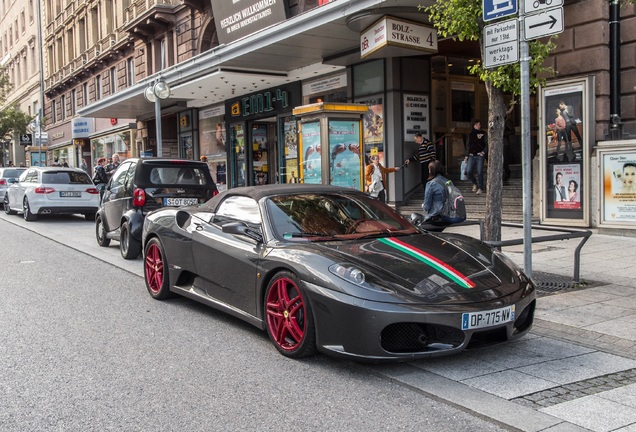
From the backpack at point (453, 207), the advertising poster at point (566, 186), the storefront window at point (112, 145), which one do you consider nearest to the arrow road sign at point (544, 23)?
the backpack at point (453, 207)

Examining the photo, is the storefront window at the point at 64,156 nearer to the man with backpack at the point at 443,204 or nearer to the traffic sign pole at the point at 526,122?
the man with backpack at the point at 443,204

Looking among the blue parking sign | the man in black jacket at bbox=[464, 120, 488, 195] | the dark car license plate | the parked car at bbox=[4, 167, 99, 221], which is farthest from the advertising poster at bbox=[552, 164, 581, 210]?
the parked car at bbox=[4, 167, 99, 221]

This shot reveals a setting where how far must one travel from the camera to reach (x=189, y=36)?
1005 inches

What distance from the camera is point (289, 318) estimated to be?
15.3ft

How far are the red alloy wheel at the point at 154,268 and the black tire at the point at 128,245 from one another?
9.22ft

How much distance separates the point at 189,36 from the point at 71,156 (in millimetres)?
21482

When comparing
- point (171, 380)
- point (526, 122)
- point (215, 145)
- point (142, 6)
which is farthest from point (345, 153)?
point (142, 6)

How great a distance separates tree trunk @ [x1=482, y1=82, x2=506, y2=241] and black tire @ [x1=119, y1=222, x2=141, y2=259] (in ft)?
17.7

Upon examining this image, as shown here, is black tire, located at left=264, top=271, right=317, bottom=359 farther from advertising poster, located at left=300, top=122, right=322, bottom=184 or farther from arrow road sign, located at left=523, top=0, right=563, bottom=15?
advertising poster, located at left=300, top=122, right=322, bottom=184

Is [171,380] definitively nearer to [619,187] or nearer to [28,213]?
[619,187]

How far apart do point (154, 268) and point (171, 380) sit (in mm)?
2837

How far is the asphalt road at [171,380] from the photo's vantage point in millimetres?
3561

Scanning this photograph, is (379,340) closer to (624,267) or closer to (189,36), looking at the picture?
(624,267)

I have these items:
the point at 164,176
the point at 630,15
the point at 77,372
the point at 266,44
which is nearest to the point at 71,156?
the point at 266,44
